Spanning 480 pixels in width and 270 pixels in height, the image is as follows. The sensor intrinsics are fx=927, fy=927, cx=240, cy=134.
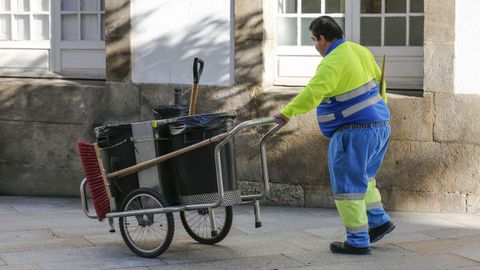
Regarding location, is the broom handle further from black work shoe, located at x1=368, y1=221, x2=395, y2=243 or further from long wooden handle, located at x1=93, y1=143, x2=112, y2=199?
black work shoe, located at x1=368, y1=221, x2=395, y2=243

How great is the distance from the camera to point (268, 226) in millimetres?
8430

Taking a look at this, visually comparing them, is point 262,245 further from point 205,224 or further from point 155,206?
point 155,206

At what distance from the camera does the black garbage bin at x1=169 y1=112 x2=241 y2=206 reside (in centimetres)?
690

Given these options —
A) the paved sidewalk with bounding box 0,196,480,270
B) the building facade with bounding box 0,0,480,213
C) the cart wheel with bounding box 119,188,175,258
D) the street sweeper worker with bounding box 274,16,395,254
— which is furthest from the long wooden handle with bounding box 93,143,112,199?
the building facade with bounding box 0,0,480,213

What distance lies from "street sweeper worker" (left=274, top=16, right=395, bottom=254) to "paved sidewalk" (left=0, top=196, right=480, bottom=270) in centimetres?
33

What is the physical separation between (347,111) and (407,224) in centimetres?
199

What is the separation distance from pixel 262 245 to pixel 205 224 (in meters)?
0.52

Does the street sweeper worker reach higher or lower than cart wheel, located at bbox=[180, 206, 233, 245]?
higher

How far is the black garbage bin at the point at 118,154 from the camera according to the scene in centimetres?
711

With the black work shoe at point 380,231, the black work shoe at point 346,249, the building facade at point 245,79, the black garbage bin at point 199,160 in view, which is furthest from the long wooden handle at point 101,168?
the building facade at point 245,79

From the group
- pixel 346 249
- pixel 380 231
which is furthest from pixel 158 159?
pixel 380 231

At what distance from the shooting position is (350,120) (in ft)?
22.8

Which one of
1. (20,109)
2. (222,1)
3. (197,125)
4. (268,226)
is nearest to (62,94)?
(20,109)

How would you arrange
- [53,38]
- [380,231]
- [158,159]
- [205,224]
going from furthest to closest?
[53,38]
[205,224]
[380,231]
[158,159]
